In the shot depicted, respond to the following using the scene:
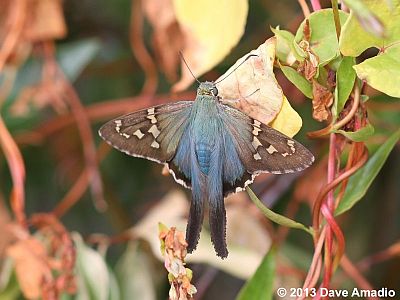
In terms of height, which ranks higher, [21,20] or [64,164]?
[21,20]

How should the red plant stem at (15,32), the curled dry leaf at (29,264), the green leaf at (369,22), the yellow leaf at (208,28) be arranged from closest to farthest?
the green leaf at (369,22), the yellow leaf at (208,28), the curled dry leaf at (29,264), the red plant stem at (15,32)

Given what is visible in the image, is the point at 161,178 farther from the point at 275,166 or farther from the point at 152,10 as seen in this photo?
the point at 275,166

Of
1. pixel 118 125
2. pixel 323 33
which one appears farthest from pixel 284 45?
pixel 118 125

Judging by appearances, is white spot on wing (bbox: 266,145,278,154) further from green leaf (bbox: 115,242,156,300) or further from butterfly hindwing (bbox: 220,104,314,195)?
green leaf (bbox: 115,242,156,300)

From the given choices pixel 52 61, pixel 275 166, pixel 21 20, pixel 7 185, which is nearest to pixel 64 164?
pixel 7 185

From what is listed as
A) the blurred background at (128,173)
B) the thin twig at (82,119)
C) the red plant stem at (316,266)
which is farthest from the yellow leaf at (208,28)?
the thin twig at (82,119)

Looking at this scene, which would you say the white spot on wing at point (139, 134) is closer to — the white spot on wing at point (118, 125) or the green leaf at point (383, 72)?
the white spot on wing at point (118, 125)
